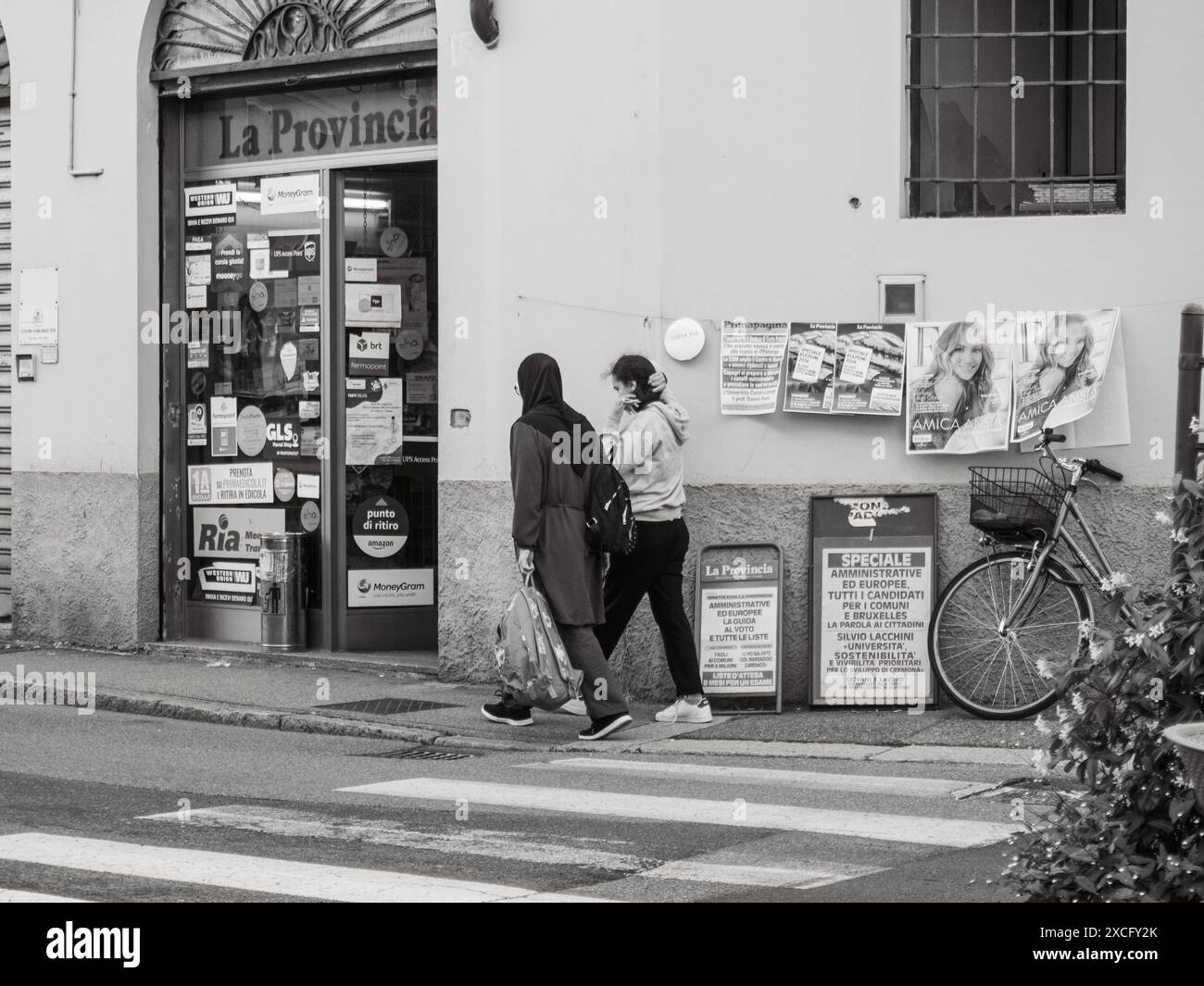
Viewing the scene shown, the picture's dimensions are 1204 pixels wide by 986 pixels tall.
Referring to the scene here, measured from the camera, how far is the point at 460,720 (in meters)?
9.95

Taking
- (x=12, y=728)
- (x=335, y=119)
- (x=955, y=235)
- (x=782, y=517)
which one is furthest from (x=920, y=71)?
(x=12, y=728)

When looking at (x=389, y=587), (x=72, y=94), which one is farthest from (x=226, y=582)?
(x=72, y=94)

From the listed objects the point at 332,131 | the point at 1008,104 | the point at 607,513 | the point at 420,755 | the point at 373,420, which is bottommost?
the point at 420,755

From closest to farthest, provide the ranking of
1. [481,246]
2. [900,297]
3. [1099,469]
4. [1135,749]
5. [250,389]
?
[1135,749], [1099,469], [900,297], [481,246], [250,389]

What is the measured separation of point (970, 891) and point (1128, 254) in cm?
530

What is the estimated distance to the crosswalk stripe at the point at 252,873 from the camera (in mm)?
5742

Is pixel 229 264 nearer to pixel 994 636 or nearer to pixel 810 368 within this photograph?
pixel 810 368

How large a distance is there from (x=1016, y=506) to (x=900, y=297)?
58.0 inches

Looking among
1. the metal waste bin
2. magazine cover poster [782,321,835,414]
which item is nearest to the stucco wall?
the metal waste bin

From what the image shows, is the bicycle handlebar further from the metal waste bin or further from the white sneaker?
the metal waste bin

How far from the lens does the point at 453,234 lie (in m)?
11.1

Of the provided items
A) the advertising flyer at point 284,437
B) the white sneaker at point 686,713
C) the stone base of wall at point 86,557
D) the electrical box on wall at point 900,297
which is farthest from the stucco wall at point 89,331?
the electrical box on wall at point 900,297

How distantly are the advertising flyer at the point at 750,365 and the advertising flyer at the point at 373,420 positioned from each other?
287 cm
